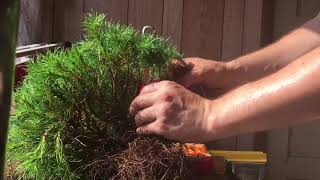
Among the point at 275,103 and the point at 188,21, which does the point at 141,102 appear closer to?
the point at 275,103

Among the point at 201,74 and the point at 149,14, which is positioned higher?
the point at 149,14

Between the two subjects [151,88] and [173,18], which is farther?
[173,18]

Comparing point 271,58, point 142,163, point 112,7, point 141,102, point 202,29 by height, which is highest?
point 112,7

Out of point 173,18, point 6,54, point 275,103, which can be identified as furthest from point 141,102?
point 173,18

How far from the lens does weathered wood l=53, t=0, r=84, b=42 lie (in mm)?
3064

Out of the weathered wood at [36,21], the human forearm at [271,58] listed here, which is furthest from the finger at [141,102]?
the weathered wood at [36,21]

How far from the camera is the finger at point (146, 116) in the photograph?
3.34 ft

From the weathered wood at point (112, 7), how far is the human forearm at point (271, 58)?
162 cm

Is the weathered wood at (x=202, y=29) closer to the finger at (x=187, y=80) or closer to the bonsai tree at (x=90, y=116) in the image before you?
the finger at (x=187, y=80)

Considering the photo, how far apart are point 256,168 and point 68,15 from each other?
1.69m

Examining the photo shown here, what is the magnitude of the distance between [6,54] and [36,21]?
99.8 inches

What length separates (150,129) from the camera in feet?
3.34

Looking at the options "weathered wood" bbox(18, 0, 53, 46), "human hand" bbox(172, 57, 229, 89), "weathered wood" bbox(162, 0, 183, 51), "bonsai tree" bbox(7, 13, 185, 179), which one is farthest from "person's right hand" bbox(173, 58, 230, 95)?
"weathered wood" bbox(18, 0, 53, 46)

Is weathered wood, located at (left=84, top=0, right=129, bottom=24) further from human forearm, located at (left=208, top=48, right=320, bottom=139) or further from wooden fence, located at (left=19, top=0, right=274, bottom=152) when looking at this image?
human forearm, located at (left=208, top=48, right=320, bottom=139)
